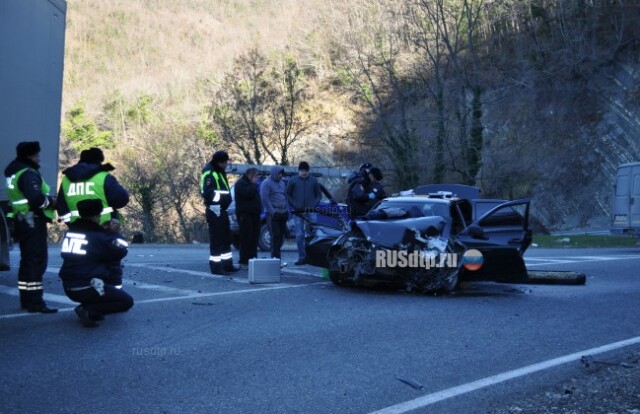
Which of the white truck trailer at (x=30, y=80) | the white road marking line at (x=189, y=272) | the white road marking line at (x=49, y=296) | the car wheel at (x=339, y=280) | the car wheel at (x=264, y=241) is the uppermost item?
the white truck trailer at (x=30, y=80)

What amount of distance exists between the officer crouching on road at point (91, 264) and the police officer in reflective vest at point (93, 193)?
21 centimetres

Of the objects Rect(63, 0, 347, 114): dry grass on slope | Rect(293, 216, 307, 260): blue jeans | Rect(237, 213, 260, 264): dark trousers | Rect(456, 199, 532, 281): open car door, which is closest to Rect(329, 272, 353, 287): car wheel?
Rect(456, 199, 532, 281): open car door

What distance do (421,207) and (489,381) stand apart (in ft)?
18.0

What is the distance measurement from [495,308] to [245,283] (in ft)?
12.1

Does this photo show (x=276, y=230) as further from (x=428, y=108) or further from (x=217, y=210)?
(x=428, y=108)

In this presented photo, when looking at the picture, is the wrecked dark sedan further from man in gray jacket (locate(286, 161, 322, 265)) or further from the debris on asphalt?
the debris on asphalt

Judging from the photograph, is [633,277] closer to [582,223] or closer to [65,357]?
[65,357]

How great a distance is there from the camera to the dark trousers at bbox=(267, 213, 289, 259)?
13.3 m

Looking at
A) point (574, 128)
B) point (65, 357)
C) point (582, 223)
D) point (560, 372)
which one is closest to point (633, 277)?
point (560, 372)

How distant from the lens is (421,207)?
36.9 feet

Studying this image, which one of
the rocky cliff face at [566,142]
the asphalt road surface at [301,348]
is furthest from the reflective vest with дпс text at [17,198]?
the rocky cliff face at [566,142]

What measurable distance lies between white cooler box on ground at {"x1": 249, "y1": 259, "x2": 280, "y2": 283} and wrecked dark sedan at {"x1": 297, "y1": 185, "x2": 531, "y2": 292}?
0.61m

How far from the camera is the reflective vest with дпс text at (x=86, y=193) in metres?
7.68

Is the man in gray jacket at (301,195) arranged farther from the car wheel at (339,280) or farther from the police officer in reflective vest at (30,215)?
the police officer in reflective vest at (30,215)
